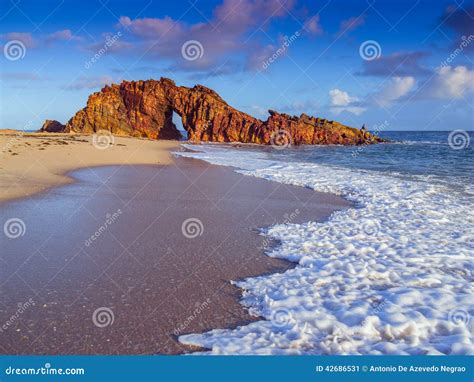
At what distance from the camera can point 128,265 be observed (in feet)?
20.9

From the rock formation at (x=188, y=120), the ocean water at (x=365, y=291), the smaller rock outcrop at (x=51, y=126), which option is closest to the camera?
the ocean water at (x=365, y=291)

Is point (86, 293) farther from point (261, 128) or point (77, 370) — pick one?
point (261, 128)

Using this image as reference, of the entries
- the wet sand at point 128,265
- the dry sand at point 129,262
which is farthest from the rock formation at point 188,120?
the wet sand at point 128,265

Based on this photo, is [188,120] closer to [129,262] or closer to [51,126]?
[51,126]

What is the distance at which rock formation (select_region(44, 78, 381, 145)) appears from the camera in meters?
62.3

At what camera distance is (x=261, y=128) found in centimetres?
6131

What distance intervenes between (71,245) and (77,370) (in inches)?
147

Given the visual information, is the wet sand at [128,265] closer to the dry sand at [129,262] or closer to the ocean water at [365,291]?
the dry sand at [129,262]

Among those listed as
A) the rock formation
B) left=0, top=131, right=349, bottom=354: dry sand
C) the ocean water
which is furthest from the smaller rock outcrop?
the ocean water

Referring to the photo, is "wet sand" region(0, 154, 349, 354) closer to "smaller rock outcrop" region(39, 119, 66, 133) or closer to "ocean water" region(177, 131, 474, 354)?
"ocean water" region(177, 131, 474, 354)

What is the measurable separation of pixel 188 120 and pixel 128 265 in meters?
61.3

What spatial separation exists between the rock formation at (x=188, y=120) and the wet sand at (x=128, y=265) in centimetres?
4995

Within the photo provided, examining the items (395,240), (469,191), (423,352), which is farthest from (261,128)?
(423,352)

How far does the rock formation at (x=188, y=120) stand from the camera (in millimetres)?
62344
